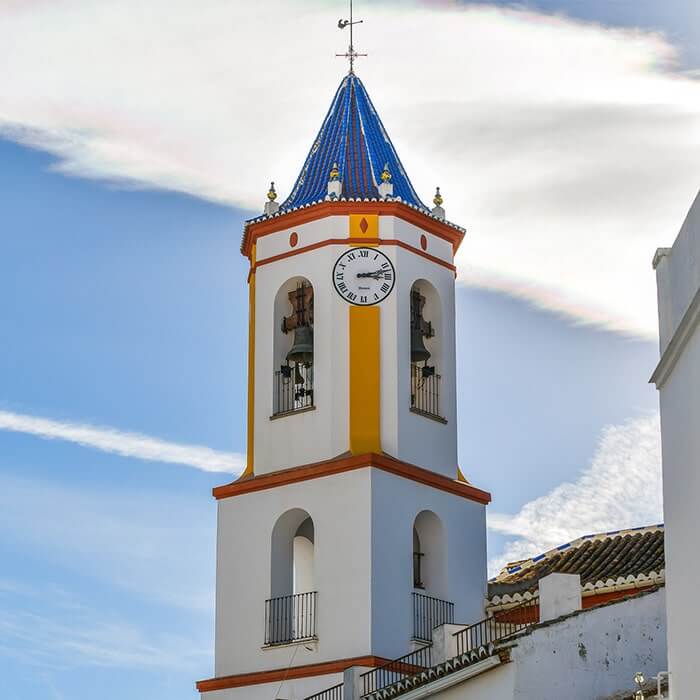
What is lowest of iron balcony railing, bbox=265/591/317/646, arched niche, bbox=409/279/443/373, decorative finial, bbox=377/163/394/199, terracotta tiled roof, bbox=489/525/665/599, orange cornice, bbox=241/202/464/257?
iron balcony railing, bbox=265/591/317/646

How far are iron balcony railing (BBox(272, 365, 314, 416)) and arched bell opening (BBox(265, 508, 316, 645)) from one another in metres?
1.61

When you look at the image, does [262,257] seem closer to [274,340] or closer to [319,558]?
[274,340]

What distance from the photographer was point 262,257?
108 feet

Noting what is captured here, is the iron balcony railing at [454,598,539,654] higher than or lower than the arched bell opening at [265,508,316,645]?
lower

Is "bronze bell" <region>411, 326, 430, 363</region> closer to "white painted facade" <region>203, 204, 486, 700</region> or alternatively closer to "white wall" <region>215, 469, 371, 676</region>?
"white painted facade" <region>203, 204, 486, 700</region>

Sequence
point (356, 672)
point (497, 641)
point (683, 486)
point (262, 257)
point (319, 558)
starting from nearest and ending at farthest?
1. point (683, 486)
2. point (497, 641)
3. point (356, 672)
4. point (319, 558)
5. point (262, 257)

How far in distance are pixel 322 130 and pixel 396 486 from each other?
249 inches

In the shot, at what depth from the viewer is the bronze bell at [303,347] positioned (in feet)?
105

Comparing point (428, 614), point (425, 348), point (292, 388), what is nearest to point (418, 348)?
point (425, 348)

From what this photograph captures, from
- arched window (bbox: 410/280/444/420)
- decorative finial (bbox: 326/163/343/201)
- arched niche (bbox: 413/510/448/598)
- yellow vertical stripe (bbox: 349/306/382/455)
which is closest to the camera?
yellow vertical stripe (bbox: 349/306/382/455)

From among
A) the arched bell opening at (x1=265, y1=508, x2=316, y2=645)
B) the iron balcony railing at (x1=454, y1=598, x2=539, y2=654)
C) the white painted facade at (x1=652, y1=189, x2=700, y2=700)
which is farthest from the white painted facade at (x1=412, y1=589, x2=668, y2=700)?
the white painted facade at (x1=652, y1=189, x2=700, y2=700)

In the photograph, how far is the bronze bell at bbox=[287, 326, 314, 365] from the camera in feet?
105

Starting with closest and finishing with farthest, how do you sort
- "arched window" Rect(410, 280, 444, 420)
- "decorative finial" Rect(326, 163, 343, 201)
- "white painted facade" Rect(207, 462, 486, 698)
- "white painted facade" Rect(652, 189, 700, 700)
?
"white painted facade" Rect(652, 189, 700, 700) < "white painted facade" Rect(207, 462, 486, 698) < "arched window" Rect(410, 280, 444, 420) < "decorative finial" Rect(326, 163, 343, 201)

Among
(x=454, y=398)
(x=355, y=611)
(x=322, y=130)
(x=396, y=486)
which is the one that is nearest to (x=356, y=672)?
(x=355, y=611)
